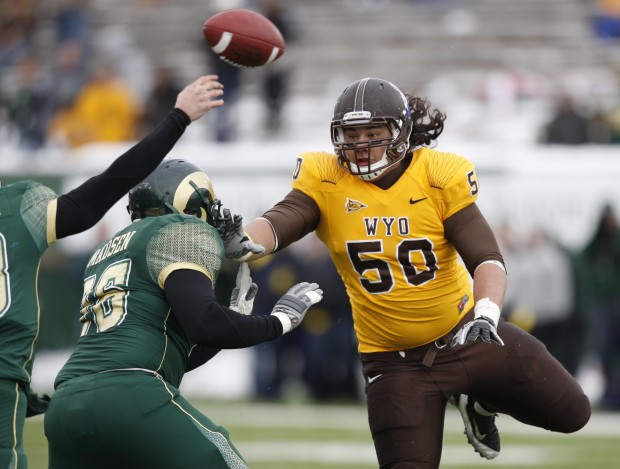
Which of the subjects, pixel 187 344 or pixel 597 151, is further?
pixel 597 151

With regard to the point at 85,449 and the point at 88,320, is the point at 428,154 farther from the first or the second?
the point at 85,449

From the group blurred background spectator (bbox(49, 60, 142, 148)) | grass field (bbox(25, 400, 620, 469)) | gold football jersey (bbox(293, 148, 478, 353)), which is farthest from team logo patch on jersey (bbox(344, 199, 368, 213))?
blurred background spectator (bbox(49, 60, 142, 148))

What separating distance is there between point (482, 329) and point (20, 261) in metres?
1.62

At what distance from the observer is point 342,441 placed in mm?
8539

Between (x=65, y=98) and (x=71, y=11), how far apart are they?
2422mm

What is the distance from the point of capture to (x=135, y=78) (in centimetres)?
1438

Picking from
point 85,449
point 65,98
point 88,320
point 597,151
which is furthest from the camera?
point 65,98

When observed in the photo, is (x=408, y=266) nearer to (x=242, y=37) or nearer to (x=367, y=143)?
(x=367, y=143)

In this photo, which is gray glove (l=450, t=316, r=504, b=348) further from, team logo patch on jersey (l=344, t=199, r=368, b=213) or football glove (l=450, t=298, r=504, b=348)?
team logo patch on jersey (l=344, t=199, r=368, b=213)

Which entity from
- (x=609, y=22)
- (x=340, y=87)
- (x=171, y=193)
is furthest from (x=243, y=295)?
(x=609, y=22)

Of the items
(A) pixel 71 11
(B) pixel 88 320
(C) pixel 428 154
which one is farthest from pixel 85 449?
(A) pixel 71 11

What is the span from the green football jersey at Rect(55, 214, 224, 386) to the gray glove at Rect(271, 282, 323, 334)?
0.31 m

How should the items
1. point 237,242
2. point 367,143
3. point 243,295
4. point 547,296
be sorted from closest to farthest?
point 243,295
point 237,242
point 367,143
point 547,296

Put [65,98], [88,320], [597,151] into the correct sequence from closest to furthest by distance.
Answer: [88,320], [597,151], [65,98]
